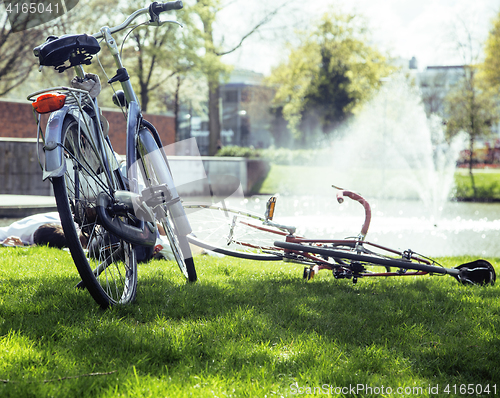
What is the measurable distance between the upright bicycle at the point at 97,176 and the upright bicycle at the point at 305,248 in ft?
2.80

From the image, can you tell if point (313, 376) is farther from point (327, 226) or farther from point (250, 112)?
point (250, 112)

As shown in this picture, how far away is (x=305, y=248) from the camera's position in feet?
11.6

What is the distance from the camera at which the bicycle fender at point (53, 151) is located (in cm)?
243

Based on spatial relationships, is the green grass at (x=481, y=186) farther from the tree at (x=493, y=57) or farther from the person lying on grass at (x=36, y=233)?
the person lying on grass at (x=36, y=233)

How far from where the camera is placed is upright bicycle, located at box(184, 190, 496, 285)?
11.8ft

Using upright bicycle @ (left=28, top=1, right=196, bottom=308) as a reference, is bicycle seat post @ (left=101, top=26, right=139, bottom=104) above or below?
above

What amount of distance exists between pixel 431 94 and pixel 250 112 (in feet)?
69.7

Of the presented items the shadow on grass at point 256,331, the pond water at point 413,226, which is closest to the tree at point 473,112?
the pond water at point 413,226

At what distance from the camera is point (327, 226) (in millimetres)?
9977

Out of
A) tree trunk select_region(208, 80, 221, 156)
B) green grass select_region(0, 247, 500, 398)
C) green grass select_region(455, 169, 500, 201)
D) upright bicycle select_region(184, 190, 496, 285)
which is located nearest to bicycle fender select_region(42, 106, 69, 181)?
green grass select_region(0, 247, 500, 398)

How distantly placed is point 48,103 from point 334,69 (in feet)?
111

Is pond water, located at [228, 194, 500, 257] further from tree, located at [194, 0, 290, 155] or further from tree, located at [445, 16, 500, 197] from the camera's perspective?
tree, located at [445, 16, 500, 197]

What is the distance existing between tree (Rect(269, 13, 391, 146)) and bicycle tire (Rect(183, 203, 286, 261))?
98.6ft

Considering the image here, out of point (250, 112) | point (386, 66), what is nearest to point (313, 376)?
point (386, 66)
